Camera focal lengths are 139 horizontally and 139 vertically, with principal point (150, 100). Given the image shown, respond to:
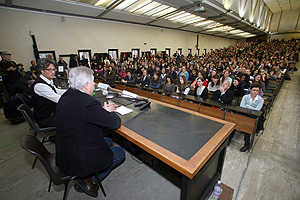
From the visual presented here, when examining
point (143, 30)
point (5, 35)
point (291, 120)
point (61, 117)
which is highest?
point (143, 30)

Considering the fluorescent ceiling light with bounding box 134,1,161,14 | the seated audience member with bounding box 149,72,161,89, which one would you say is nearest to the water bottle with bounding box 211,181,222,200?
the seated audience member with bounding box 149,72,161,89

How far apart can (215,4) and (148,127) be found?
32.5 ft

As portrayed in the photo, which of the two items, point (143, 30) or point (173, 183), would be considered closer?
point (173, 183)

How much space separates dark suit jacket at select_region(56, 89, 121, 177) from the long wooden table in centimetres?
31

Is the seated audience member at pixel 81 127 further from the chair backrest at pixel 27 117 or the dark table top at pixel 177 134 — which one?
the chair backrest at pixel 27 117

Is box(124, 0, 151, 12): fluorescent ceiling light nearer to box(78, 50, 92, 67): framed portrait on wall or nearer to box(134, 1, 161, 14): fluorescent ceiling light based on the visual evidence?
box(134, 1, 161, 14): fluorescent ceiling light

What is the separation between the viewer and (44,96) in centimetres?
207

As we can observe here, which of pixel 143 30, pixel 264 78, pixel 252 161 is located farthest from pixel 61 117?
pixel 143 30

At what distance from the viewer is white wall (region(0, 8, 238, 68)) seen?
20.6 ft

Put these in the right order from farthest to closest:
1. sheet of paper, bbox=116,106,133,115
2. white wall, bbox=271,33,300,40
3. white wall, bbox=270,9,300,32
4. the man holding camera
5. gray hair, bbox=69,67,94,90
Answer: white wall, bbox=271,33,300,40, white wall, bbox=270,9,300,32, the man holding camera, sheet of paper, bbox=116,106,133,115, gray hair, bbox=69,67,94,90

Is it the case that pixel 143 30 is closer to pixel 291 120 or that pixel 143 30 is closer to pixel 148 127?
pixel 291 120

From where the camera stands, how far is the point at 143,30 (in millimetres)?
11375

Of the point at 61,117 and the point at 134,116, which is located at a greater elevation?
the point at 61,117

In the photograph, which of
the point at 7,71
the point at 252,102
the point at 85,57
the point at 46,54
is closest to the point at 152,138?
the point at 252,102
